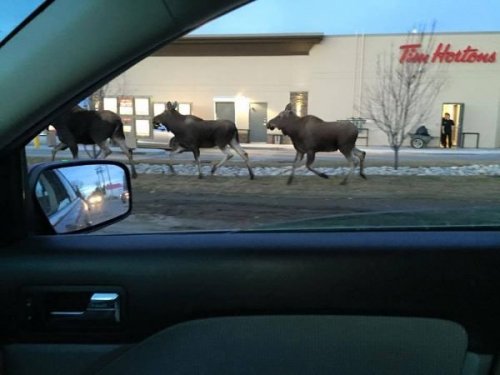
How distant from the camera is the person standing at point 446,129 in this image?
766 inches

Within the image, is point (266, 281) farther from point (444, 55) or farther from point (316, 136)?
point (444, 55)

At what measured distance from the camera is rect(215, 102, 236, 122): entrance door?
12.0 m

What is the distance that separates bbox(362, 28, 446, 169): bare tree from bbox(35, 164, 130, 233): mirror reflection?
359 inches

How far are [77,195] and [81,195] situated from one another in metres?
0.02

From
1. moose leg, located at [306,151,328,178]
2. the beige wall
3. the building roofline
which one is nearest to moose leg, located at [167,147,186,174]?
moose leg, located at [306,151,328,178]

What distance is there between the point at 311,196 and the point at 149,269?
219 inches

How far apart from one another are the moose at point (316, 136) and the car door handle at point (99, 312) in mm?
8426

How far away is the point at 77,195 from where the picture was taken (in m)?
2.00

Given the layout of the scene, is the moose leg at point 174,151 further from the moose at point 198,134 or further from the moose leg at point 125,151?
the moose leg at point 125,151

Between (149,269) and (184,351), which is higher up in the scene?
(149,269)

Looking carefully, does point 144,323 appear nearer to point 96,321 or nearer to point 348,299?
point 96,321

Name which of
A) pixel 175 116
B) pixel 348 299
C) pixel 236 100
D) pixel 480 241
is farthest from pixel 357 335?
pixel 236 100

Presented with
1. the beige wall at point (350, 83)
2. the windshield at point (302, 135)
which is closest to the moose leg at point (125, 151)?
the windshield at point (302, 135)

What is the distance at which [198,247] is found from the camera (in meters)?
1.83
